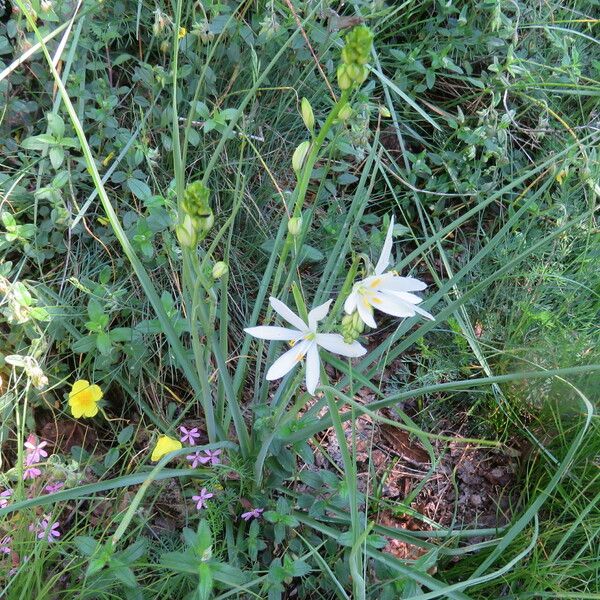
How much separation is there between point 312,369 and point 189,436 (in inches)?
22.8

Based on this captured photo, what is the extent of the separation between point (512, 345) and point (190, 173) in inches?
43.8

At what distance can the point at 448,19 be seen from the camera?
2264 millimetres

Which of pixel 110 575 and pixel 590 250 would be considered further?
pixel 590 250

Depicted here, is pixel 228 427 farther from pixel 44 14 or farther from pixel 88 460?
pixel 44 14

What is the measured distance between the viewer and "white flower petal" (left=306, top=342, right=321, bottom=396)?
3.74 feet

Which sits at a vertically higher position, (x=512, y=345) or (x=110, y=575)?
(x=110, y=575)

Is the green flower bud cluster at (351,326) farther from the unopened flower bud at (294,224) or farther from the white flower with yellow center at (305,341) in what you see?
the unopened flower bud at (294,224)

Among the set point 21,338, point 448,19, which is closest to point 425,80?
point 448,19

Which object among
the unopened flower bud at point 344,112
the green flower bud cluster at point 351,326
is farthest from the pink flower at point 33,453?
the unopened flower bud at point 344,112

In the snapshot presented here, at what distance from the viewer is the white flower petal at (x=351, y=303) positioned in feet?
3.42

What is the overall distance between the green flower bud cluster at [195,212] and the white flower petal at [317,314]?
249 millimetres

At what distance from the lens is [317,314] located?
115 cm

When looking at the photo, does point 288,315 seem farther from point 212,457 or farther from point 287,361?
point 212,457

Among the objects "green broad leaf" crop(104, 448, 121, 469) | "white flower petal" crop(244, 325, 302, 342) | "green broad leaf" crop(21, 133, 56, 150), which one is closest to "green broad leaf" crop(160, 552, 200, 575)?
"green broad leaf" crop(104, 448, 121, 469)
